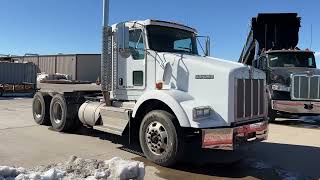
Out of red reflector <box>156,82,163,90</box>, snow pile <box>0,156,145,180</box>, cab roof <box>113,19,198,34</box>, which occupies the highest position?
cab roof <box>113,19,198,34</box>

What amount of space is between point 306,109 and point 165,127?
8.25 m

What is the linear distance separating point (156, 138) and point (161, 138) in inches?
5.6

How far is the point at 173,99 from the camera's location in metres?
7.81

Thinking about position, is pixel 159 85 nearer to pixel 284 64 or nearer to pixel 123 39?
pixel 123 39

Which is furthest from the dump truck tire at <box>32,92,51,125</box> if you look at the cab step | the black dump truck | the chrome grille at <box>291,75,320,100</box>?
the chrome grille at <box>291,75,320,100</box>

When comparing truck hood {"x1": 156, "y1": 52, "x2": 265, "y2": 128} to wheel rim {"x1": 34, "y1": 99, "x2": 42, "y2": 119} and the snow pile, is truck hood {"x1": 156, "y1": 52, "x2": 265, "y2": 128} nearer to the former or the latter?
the snow pile

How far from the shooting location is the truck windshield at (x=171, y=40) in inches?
356

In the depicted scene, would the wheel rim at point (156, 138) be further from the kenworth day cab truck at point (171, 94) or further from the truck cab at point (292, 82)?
the truck cab at point (292, 82)

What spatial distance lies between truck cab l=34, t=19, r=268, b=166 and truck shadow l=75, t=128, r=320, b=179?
335 mm

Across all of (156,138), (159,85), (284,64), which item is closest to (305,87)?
(284,64)

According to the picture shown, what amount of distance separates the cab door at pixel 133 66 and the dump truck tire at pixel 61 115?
2338mm

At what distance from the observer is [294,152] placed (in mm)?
9812

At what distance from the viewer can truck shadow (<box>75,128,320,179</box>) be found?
301 inches

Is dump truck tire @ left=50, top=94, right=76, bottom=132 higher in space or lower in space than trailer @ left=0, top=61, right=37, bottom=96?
lower
